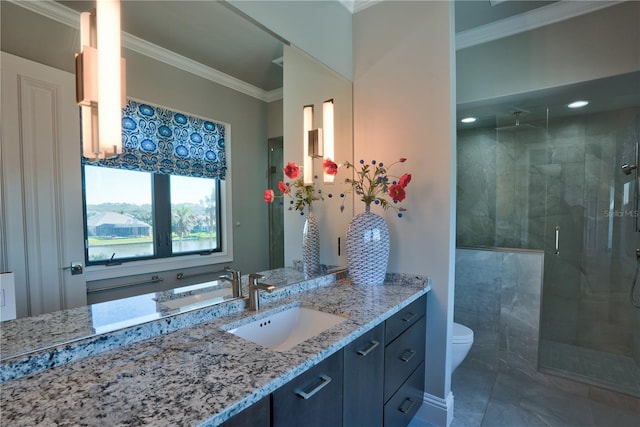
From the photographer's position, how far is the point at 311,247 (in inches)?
74.4

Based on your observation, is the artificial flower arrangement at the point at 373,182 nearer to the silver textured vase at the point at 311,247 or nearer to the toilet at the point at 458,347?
the silver textured vase at the point at 311,247

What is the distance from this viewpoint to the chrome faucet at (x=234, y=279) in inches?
52.0

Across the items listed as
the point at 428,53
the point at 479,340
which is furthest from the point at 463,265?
the point at 428,53

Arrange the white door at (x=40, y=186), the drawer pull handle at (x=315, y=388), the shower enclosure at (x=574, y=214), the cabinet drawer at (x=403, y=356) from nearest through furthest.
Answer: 1. the white door at (x=40, y=186)
2. the drawer pull handle at (x=315, y=388)
3. the cabinet drawer at (x=403, y=356)
4. the shower enclosure at (x=574, y=214)

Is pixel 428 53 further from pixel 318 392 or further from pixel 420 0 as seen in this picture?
pixel 318 392

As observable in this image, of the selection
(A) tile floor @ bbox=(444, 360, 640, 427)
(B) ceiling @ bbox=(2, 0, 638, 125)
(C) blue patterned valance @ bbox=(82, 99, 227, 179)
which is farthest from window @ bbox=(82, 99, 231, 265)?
(A) tile floor @ bbox=(444, 360, 640, 427)

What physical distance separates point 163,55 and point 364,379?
147 cm

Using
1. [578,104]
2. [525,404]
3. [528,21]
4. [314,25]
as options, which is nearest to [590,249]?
[578,104]

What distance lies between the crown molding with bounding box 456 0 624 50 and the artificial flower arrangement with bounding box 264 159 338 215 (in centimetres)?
164

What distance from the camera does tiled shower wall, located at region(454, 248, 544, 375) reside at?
8.42ft

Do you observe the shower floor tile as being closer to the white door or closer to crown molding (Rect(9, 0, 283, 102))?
crown molding (Rect(9, 0, 283, 102))

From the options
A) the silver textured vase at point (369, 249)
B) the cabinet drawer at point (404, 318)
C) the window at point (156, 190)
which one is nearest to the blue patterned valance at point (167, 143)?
the window at point (156, 190)

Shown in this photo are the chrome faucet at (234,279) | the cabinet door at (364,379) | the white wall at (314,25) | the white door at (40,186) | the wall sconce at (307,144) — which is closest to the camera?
the white door at (40,186)

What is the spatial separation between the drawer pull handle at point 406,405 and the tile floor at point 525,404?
0.42m
